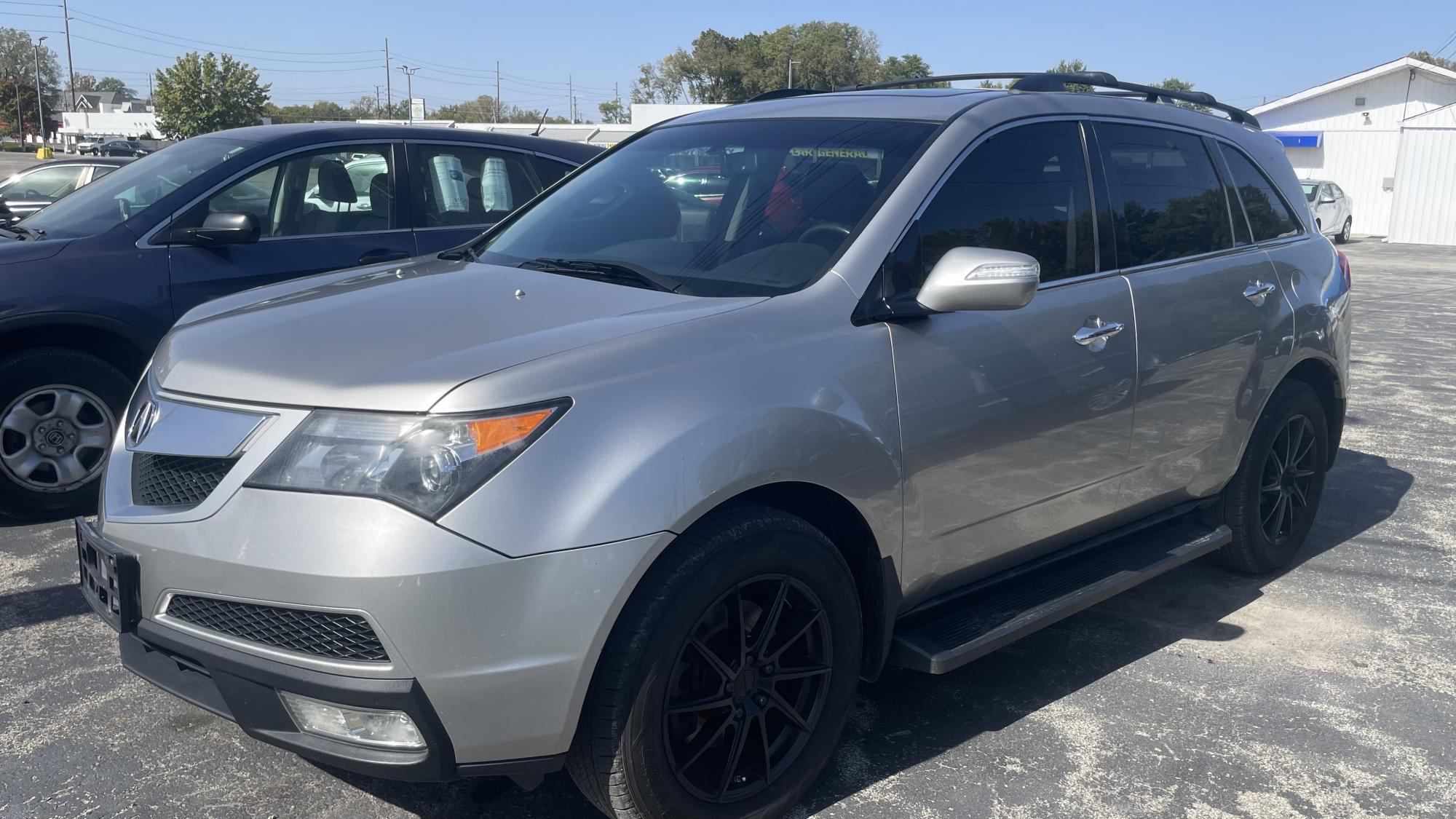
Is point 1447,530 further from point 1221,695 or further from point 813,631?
point 813,631

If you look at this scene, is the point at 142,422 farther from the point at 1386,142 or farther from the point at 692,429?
the point at 1386,142

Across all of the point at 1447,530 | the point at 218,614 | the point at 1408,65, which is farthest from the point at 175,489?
the point at 1408,65

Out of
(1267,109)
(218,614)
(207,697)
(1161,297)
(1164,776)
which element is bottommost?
(1164,776)

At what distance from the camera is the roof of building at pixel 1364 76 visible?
Result: 32.3 metres

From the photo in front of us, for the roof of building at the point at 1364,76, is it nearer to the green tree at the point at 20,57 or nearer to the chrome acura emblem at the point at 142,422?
the chrome acura emblem at the point at 142,422

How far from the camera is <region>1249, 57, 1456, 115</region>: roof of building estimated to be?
32.3 m

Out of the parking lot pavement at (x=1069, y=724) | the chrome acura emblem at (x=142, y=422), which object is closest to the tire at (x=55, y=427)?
the parking lot pavement at (x=1069, y=724)

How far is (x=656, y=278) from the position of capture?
311cm

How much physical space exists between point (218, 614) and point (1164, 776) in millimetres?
2510

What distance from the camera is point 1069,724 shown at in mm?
3492

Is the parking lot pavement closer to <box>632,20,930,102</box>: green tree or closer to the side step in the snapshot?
the side step

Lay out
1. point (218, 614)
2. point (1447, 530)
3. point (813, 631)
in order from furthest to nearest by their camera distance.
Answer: point (1447, 530) → point (813, 631) → point (218, 614)

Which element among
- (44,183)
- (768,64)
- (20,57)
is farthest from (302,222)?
(20,57)

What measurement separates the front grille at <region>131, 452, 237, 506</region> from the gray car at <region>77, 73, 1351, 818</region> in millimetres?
13
